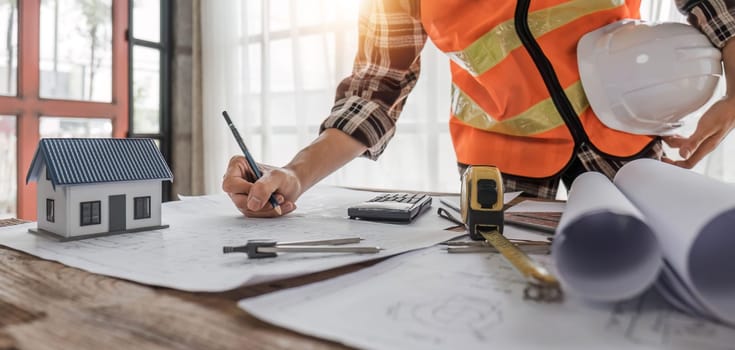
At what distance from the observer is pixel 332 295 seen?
1.19 ft

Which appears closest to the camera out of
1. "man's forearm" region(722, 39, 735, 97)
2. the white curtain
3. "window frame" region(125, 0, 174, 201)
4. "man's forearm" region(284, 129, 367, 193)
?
"man's forearm" region(722, 39, 735, 97)

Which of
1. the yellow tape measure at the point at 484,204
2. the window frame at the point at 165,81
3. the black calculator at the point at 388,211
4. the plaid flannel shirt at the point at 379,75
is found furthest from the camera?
the window frame at the point at 165,81

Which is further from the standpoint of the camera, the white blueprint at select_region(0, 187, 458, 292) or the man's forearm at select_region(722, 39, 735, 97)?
the man's forearm at select_region(722, 39, 735, 97)

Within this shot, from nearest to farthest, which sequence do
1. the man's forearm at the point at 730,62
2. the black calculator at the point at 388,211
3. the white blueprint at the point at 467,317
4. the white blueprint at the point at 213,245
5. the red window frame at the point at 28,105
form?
the white blueprint at the point at 467,317
the white blueprint at the point at 213,245
the black calculator at the point at 388,211
the man's forearm at the point at 730,62
the red window frame at the point at 28,105

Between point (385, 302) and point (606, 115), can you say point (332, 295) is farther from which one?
point (606, 115)

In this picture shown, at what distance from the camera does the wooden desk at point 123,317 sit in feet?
0.93

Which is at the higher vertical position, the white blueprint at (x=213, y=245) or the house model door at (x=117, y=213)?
the house model door at (x=117, y=213)

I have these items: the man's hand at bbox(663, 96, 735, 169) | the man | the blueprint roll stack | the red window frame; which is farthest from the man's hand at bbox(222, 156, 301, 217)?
the red window frame

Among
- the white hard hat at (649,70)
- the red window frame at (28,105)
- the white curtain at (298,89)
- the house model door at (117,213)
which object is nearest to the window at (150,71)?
the white curtain at (298,89)

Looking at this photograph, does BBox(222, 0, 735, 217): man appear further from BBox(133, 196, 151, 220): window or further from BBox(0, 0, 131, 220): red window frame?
BBox(0, 0, 131, 220): red window frame

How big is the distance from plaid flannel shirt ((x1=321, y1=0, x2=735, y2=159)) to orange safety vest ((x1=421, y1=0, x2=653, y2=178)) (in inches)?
4.0

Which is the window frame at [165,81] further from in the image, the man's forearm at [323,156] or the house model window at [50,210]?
the house model window at [50,210]

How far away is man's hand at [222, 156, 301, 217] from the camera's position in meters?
0.75

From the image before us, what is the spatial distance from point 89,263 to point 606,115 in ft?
2.72
